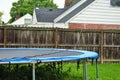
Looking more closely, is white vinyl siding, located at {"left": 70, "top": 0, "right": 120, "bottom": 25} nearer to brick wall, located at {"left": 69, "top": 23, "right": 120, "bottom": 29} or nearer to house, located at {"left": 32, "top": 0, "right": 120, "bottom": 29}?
house, located at {"left": 32, "top": 0, "right": 120, "bottom": 29}

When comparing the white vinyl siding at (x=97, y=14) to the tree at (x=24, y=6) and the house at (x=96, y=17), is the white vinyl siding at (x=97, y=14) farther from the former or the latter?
the tree at (x=24, y=6)

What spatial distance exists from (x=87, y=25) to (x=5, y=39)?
10.2 meters

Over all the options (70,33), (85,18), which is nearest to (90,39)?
(70,33)

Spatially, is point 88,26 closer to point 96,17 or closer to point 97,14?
point 96,17

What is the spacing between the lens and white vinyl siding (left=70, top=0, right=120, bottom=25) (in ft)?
75.3

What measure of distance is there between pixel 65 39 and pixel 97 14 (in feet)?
30.2

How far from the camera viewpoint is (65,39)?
565 inches

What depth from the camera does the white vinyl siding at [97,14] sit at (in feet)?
75.3

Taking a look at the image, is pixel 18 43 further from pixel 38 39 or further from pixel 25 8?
pixel 25 8

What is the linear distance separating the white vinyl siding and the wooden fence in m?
8.16

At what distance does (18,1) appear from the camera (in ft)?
232

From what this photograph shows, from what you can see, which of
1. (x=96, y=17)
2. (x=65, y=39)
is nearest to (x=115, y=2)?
(x=96, y=17)

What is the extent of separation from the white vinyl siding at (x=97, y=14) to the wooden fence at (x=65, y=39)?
26.8 feet

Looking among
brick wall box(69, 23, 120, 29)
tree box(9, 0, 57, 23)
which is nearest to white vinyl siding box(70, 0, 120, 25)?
brick wall box(69, 23, 120, 29)
